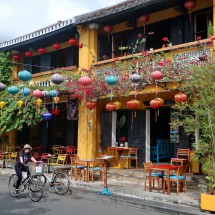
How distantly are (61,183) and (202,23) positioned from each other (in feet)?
26.8

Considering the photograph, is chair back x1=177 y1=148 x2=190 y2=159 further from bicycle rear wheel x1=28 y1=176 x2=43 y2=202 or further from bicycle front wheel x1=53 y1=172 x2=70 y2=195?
bicycle rear wheel x1=28 y1=176 x2=43 y2=202

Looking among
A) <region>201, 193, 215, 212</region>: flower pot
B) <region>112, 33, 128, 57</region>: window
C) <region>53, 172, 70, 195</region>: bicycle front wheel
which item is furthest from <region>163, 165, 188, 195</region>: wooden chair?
<region>112, 33, 128, 57</region>: window

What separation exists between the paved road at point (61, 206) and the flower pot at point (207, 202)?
121 cm

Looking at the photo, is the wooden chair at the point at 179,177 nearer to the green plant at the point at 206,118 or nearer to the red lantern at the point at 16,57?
the green plant at the point at 206,118

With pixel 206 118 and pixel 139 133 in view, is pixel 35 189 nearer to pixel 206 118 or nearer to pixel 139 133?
A: pixel 206 118

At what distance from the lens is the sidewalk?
8.77 m

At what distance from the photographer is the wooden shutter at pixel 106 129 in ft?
48.6

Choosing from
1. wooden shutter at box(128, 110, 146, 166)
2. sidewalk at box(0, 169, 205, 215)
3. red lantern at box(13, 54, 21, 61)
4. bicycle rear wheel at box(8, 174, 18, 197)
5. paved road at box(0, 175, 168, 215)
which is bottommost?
paved road at box(0, 175, 168, 215)

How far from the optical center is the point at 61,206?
883 centimetres

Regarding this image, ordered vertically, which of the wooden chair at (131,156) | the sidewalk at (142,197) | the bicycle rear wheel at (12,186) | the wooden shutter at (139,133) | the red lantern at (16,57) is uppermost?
the red lantern at (16,57)

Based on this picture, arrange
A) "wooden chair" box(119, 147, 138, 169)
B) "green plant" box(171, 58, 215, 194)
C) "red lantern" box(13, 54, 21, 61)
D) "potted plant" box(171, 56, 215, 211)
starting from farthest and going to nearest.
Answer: "red lantern" box(13, 54, 21, 61) → "wooden chair" box(119, 147, 138, 169) → "green plant" box(171, 58, 215, 194) → "potted plant" box(171, 56, 215, 211)

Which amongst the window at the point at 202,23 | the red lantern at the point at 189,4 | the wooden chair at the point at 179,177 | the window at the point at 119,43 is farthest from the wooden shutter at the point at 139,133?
the red lantern at the point at 189,4

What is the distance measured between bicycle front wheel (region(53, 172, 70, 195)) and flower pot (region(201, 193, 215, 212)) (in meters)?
4.49

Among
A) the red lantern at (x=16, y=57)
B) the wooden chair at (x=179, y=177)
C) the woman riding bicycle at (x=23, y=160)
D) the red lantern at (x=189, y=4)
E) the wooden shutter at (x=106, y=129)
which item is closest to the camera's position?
the wooden chair at (x=179, y=177)
